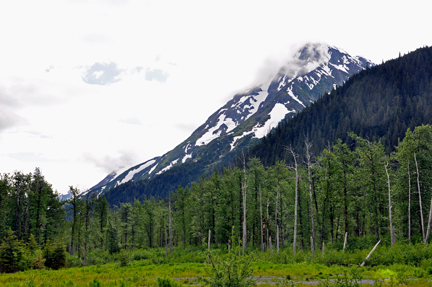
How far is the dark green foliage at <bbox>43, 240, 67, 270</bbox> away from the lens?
85.5 feet

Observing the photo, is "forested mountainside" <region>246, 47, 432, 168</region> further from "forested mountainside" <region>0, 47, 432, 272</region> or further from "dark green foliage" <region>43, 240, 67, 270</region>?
"dark green foliage" <region>43, 240, 67, 270</region>

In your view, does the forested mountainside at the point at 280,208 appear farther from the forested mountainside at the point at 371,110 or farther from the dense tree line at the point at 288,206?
the forested mountainside at the point at 371,110

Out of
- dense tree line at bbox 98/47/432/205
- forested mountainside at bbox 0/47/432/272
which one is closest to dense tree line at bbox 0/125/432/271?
forested mountainside at bbox 0/47/432/272

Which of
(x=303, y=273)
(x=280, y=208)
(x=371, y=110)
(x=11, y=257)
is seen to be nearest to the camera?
(x=303, y=273)

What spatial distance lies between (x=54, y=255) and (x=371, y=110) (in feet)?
411

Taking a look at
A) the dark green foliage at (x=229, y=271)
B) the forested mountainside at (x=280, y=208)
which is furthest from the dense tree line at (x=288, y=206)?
the dark green foliage at (x=229, y=271)

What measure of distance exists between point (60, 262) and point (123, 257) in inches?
287

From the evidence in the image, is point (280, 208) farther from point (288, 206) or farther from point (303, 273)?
point (303, 273)

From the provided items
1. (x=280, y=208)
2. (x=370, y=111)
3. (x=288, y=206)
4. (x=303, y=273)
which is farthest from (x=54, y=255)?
(x=370, y=111)

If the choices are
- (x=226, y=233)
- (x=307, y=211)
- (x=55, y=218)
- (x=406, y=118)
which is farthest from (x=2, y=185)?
(x=406, y=118)

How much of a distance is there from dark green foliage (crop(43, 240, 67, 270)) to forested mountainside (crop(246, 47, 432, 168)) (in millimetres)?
84681


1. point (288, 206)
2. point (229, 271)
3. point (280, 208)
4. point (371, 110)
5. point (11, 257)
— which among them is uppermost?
point (371, 110)

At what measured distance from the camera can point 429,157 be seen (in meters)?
26.1

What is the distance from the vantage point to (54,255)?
1038 inches
